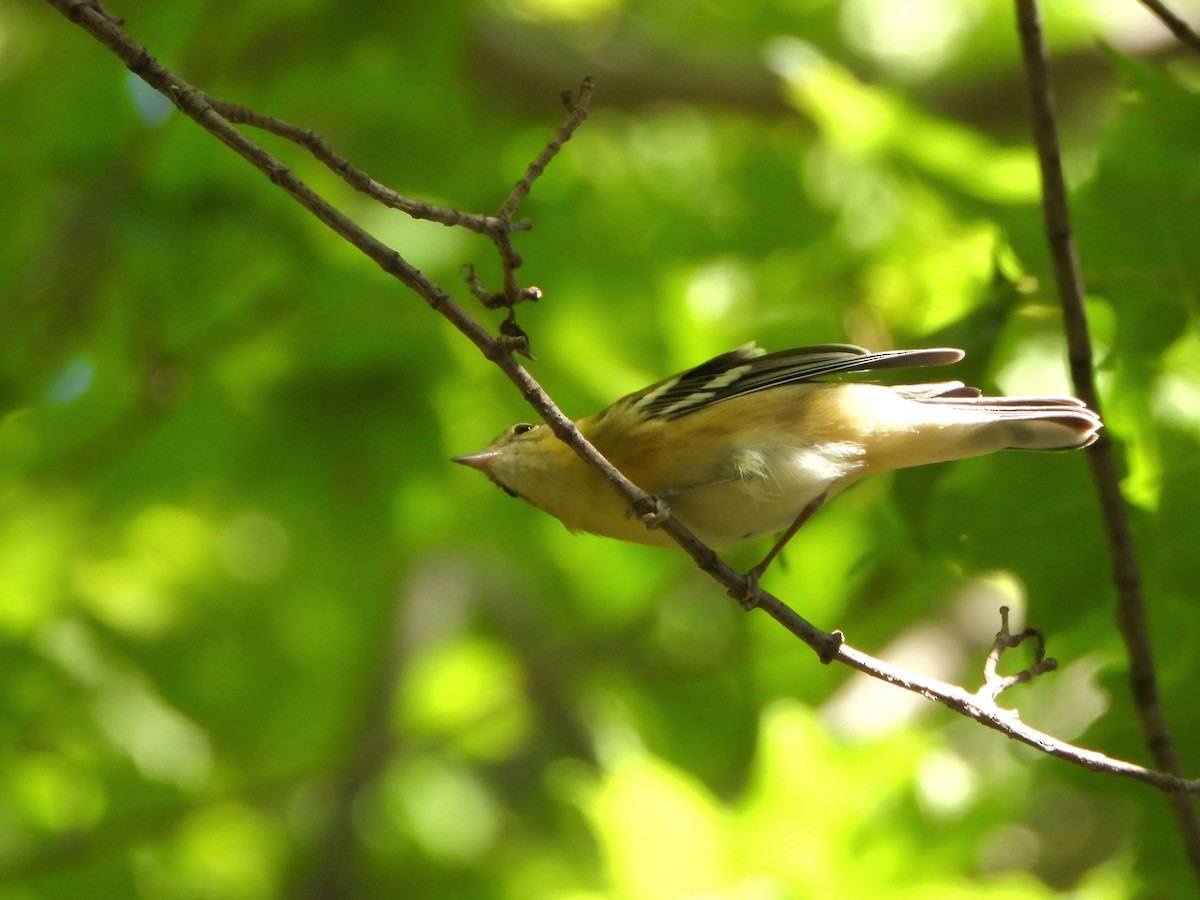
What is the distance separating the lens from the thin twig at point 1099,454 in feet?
10.5

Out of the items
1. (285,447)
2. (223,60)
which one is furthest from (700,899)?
(223,60)

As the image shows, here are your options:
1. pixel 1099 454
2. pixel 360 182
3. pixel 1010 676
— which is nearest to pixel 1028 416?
pixel 1099 454

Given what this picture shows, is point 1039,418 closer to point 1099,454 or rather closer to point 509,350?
point 1099,454

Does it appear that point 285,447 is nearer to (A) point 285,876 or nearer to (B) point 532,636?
(B) point 532,636

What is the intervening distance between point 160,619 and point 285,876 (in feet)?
5.93

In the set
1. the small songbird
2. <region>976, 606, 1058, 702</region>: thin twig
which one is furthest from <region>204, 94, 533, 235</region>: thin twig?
<region>976, 606, 1058, 702</region>: thin twig

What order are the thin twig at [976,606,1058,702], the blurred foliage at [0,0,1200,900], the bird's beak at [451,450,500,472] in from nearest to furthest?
1. the thin twig at [976,606,1058,702]
2. the blurred foliage at [0,0,1200,900]
3. the bird's beak at [451,450,500,472]

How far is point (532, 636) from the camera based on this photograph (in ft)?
25.8

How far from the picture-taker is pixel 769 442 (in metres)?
3.67

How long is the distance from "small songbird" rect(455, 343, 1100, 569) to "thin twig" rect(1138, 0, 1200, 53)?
107 cm

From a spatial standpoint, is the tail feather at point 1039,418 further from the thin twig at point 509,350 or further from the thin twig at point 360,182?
the thin twig at point 360,182

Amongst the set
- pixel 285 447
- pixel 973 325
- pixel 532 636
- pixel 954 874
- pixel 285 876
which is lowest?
pixel 954 874

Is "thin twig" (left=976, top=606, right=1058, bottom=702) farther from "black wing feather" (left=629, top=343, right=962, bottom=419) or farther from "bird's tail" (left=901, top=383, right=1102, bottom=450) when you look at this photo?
"black wing feather" (left=629, top=343, right=962, bottom=419)

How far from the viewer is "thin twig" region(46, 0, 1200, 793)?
2305 millimetres
